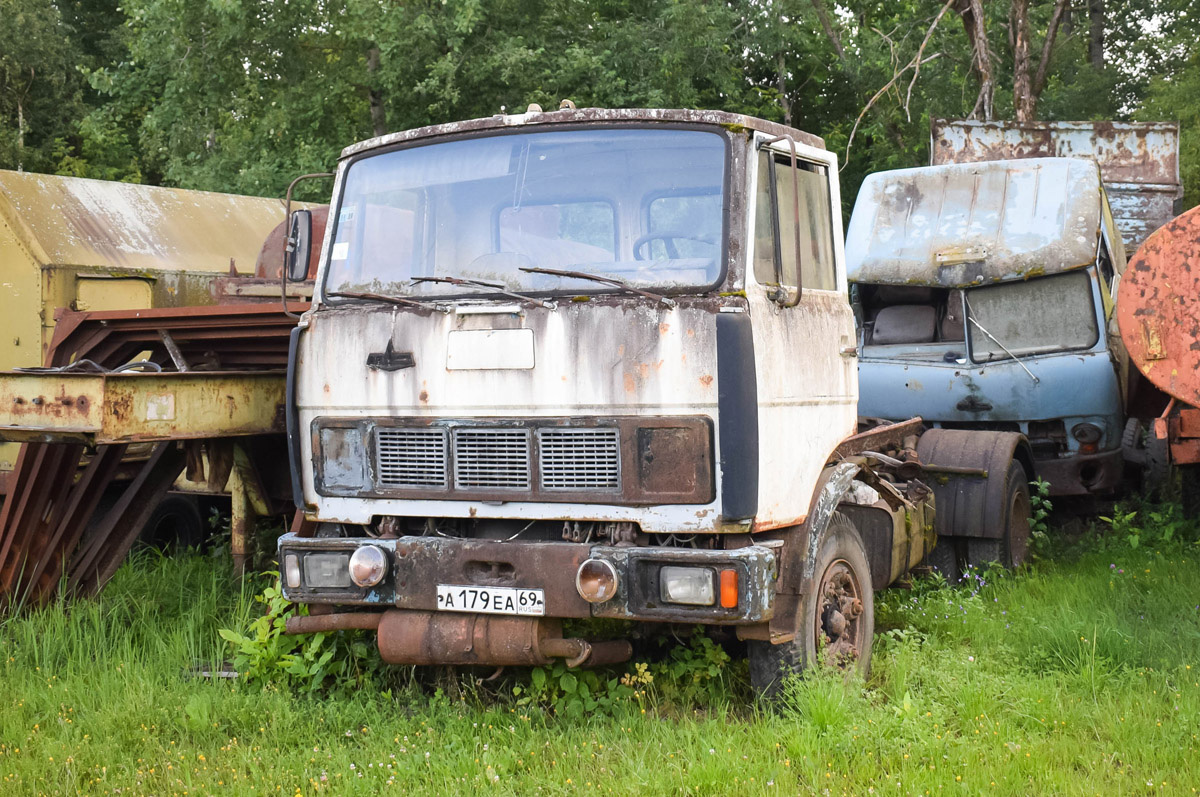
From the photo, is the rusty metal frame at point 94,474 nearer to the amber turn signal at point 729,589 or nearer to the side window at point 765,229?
the side window at point 765,229

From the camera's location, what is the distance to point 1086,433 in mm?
7805

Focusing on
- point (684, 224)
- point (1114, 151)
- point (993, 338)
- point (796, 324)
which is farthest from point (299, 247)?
point (1114, 151)

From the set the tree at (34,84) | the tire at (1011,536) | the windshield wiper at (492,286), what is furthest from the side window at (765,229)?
the tree at (34,84)

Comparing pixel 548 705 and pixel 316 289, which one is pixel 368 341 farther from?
pixel 548 705

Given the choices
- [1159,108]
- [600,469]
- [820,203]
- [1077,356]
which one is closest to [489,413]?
[600,469]

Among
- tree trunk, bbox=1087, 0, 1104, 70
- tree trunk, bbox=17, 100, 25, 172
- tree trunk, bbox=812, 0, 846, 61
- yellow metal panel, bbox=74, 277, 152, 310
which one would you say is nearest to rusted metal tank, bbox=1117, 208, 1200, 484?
yellow metal panel, bbox=74, 277, 152, 310

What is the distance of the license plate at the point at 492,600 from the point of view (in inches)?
164

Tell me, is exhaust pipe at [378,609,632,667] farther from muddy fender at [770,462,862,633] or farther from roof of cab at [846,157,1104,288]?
roof of cab at [846,157,1104,288]

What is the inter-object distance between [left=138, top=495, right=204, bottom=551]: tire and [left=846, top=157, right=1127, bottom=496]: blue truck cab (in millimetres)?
4762

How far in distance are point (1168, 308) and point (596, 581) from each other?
3526mm

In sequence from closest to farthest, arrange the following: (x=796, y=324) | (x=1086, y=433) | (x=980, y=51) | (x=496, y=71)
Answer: (x=796, y=324) < (x=1086, y=433) < (x=980, y=51) < (x=496, y=71)

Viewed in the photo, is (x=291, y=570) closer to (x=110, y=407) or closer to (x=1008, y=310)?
(x=110, y=407)

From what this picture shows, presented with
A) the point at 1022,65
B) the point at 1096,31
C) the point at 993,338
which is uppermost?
the point at 1096,31

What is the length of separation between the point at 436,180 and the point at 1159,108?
17596 millimetres
